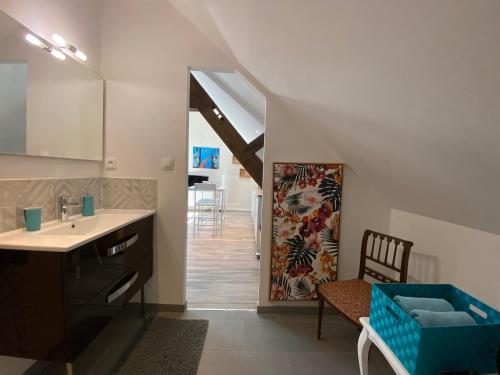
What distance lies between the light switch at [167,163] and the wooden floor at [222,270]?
1.25 meters

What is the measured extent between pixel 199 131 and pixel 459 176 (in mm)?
6790

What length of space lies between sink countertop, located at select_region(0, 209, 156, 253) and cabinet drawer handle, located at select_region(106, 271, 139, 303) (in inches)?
14.7

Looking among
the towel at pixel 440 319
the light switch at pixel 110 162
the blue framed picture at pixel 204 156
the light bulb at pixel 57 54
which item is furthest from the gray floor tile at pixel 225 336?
the blue framed picture at pixel 204 156

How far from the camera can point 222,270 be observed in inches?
123

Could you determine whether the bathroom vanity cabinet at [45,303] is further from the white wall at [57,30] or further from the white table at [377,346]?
the white table at [377,346]

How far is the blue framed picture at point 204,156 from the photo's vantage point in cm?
725

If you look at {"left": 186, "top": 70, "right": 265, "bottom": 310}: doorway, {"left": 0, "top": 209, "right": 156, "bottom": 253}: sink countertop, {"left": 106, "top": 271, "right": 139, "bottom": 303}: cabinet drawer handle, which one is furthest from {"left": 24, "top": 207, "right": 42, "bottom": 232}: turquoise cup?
{"left": 186, "top": 70, "right": 265, "bottom": 310}: doorway

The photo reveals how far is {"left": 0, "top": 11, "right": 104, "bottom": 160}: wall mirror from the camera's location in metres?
1.30

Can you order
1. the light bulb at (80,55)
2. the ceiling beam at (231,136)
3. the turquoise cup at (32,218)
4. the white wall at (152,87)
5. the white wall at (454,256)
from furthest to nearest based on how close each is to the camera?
the ceiling beam at (231,136), the white wall at (152,87), the light bulb at (80,55), the turquoise cup at (32,218), the white wall at (454,256)

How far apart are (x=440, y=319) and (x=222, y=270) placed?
8.52 feet

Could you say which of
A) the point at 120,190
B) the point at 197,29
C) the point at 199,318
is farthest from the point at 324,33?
the point at 199,318

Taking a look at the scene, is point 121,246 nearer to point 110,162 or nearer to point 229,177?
point 110,162

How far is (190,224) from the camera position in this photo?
5508 mm

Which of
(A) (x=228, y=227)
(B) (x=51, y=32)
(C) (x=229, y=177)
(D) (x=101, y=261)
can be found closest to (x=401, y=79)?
(D) (x=101, y=261)
